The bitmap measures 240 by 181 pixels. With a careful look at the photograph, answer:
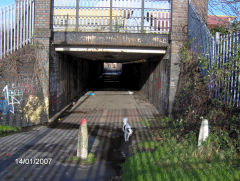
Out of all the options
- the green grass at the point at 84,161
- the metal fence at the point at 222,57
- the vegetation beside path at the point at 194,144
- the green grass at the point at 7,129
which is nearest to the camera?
the vegetation beside path at the point at 194,144

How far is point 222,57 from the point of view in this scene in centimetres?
638

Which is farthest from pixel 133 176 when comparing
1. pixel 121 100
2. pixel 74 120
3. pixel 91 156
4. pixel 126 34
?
pixel 121 100

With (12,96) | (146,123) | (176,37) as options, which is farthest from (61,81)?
(176,37)

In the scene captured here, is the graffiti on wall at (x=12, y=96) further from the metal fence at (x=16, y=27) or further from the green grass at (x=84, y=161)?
the green grass at (x=84, y=161)

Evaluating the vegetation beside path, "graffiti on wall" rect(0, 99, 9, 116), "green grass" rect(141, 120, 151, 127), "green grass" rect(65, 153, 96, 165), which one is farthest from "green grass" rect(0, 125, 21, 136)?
"green grass" rect(141, 120, 151, 127)

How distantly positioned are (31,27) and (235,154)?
783 centimetres

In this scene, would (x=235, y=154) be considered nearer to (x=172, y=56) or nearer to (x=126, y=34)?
(x=172, y=56)

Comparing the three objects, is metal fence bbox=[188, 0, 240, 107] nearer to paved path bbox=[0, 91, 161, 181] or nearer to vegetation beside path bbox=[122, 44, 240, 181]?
vegetation beside path bbox=[122, 44, 240, 181]

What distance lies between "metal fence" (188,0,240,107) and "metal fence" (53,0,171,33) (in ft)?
6.60

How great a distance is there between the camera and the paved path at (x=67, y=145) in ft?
15.0

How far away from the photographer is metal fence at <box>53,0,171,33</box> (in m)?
9.66

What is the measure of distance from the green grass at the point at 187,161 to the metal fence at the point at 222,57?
42.8 inches

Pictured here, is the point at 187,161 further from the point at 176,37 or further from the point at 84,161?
the point at 176,37

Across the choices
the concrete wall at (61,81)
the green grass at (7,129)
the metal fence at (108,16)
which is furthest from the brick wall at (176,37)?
the green grass at (7,129)
